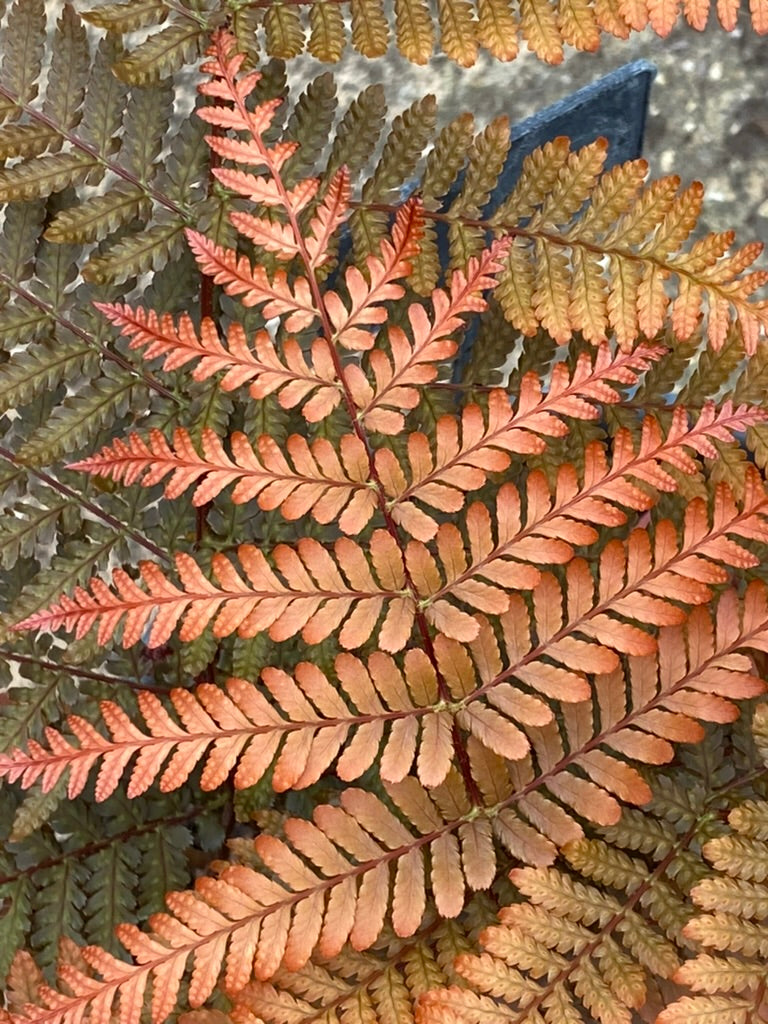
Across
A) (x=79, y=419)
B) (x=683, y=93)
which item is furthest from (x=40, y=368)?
(x=683, y=93)

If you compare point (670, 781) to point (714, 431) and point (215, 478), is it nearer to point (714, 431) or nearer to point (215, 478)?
point (714, 431)

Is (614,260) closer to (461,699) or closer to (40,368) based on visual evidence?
(461,699)

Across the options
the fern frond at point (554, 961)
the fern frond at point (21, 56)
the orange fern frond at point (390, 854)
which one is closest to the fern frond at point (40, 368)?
the fern frond at point (21, 56)

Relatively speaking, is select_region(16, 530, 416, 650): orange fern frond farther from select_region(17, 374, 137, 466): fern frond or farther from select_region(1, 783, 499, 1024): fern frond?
select_region(17, 374, 137, 466): fern frond

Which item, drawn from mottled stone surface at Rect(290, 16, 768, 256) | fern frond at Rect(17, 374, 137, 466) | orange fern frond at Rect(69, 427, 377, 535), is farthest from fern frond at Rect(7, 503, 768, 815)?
mottled stone surface at Rect(290, 16, 768, 256)

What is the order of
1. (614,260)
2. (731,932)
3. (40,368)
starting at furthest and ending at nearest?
(40,368)
(614,260)
(731,932)

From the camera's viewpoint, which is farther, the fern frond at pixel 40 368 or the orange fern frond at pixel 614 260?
the fern frond at pixel 40 368

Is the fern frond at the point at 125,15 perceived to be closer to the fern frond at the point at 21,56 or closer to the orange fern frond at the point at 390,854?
the fern frond at the point at 21,56

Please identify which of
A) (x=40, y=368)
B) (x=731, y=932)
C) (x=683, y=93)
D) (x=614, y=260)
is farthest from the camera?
(x=683, y=93)

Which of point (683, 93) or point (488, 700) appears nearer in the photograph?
point (488, 700)
